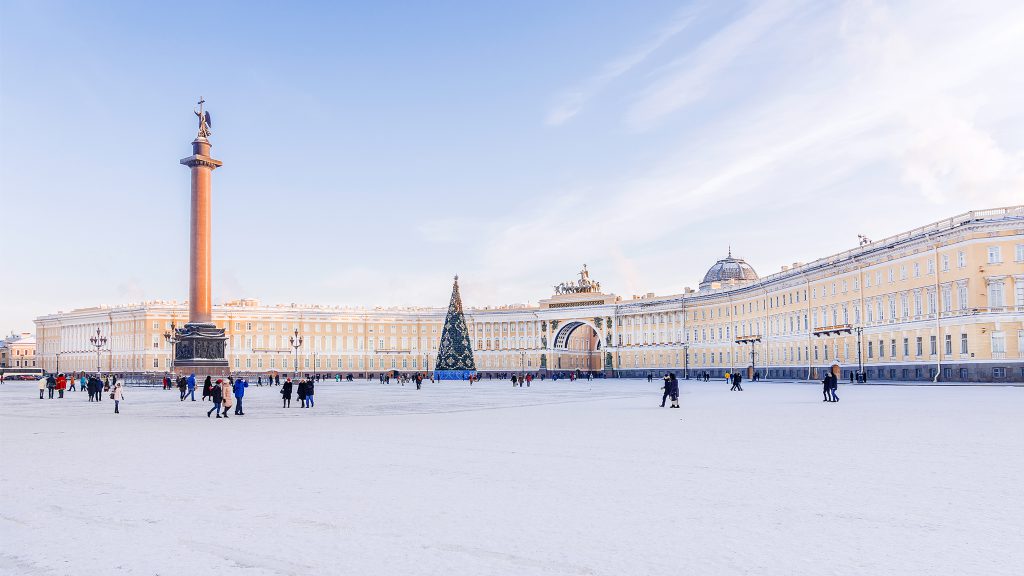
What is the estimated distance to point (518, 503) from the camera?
995 centimetres

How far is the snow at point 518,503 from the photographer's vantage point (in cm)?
729

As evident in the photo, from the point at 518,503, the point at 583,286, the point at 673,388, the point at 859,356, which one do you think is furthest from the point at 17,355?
the point at 518,503

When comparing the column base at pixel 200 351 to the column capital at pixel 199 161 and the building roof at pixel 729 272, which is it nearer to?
the column capital at pixel 199 161

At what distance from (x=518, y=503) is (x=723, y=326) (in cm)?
10188

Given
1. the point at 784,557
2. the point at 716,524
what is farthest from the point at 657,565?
the point at 716,524

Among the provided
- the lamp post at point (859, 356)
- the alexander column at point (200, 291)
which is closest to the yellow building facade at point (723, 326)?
the lamp post at point (859, 356)

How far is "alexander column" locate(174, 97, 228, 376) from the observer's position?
56.8 metres

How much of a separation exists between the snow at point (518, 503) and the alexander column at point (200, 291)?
38.1 metres

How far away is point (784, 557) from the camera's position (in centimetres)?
728

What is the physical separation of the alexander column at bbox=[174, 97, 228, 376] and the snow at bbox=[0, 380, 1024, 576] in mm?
38091

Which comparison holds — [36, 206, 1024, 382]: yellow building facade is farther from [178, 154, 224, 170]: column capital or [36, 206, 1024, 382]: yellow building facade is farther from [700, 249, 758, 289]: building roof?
[178, 154, 224, 170]: column capital

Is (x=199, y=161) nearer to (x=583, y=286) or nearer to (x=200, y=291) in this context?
(x=200, y=291)

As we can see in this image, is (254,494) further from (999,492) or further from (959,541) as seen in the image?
(999,492)

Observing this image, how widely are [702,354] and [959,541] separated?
4243 inches
